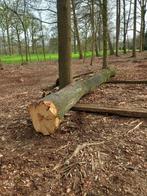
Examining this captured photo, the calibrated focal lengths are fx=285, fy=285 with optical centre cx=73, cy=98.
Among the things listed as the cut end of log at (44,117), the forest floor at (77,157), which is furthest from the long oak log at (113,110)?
the cut end of log at (44,117)

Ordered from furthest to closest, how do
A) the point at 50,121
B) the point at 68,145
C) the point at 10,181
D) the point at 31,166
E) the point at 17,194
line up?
the point at 50,121 → the point at 68,145 → the point at 31,166 → the point at 10,181 → the point at 17,194

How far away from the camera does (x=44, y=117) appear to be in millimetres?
4555

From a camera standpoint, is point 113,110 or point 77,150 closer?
point 77,150

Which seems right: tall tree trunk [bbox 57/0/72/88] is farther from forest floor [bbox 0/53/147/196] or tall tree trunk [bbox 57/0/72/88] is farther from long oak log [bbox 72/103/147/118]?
forest floor [bbox 0/53/147/196]

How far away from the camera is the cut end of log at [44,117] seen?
4520 millimetres

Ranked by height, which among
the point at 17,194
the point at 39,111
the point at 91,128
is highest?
the point at 39,111

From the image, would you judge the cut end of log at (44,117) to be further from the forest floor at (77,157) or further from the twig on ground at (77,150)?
the twig on ground at (77,150)

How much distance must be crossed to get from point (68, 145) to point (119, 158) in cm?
83

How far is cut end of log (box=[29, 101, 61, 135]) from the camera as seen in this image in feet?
14.8

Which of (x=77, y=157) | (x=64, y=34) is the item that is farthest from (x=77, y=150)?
(x=64, y=34)

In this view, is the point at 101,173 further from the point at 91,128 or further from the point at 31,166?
the point at 91,128

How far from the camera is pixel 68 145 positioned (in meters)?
4.28

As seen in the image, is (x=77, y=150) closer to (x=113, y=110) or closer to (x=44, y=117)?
(x=44, y=117)

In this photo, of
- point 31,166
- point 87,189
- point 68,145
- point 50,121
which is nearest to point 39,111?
point 50,121
